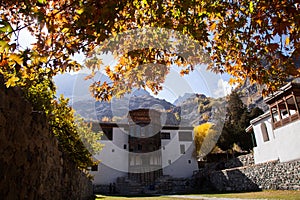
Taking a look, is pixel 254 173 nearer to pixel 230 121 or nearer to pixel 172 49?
pixel 172 49

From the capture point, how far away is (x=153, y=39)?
5.92 metres

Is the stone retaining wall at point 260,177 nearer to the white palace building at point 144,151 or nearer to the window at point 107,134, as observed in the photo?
the white palace building at point 144,151

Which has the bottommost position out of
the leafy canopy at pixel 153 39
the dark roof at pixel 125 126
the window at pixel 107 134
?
the leafy canopy at pixel 153 39

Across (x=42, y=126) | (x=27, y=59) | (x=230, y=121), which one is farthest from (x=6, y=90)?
(x=230, y=121)

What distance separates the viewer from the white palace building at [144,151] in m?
27.8

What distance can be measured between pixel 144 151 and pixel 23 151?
2799 cm

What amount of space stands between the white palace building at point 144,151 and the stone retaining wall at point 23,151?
78.3 ft

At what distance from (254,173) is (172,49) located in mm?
14055

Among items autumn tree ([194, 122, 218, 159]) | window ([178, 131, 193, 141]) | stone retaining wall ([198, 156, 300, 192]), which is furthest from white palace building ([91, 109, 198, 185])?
stone retaining wall ([198, 156, 300, 192])

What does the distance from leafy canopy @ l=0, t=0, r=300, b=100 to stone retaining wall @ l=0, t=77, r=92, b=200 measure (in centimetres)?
35

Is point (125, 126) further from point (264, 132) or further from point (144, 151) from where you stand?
point (264, 132)

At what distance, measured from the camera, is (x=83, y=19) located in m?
3.56

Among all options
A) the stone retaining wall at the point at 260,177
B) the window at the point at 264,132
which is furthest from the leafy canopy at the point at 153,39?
the window at the point at 264,132

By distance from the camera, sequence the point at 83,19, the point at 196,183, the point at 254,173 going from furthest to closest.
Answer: the point at 196,183 → the point at 254,173 → the point at 83,19
